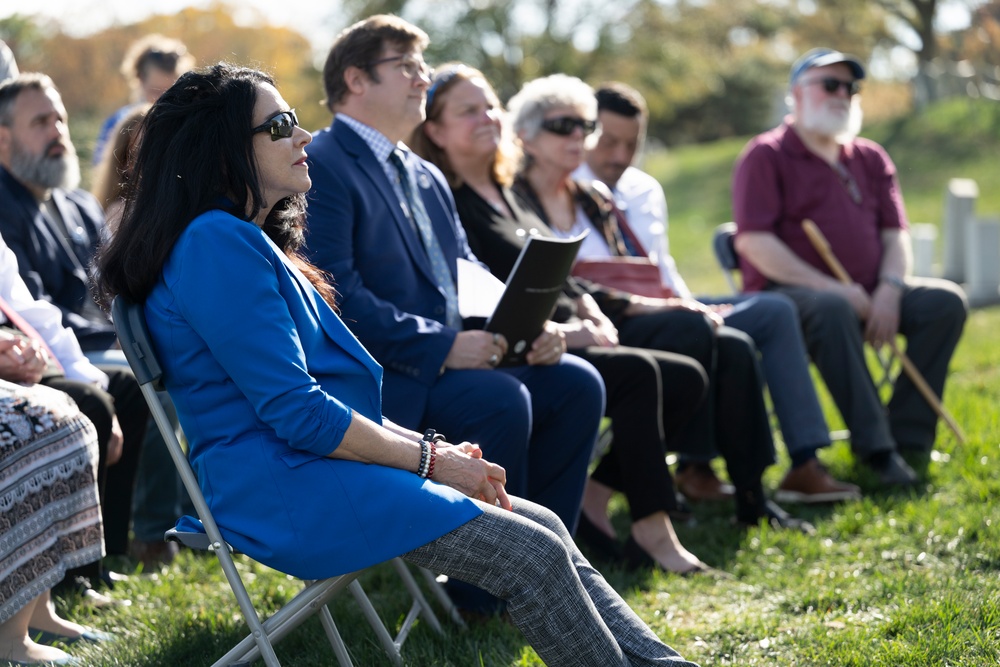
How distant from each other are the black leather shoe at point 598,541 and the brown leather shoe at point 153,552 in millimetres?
1683

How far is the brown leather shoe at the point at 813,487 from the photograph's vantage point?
17.3 ft

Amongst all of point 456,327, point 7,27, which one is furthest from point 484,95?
Result: point 7,27

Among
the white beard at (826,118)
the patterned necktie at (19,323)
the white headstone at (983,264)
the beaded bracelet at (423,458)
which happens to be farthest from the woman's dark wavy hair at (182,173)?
the white headstone at (983,264)

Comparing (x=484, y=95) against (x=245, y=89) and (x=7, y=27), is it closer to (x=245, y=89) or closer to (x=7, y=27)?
(x=245, y=89)

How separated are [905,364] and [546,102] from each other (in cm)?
233

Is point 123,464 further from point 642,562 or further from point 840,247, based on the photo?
point 840,247

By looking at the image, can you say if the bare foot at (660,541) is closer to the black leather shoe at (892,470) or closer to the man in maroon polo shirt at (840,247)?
the black leather shoe at (892,470)

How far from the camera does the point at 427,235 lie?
416cm

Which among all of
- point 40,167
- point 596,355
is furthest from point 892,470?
point 40,167

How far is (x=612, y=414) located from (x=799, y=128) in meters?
2.56

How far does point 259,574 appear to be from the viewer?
453 centimetres

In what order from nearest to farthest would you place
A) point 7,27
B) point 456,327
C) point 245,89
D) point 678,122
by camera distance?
point 245,89 < point 456,327 < point 7,27 < point 678,122

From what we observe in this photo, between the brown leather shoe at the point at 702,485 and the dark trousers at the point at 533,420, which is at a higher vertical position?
the dark trousers at the point at 533,420

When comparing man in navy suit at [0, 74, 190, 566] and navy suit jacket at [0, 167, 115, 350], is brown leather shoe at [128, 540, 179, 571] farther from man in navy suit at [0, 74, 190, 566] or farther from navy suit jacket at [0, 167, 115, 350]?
navy suit jacket at [0, 167, 115, 350]
